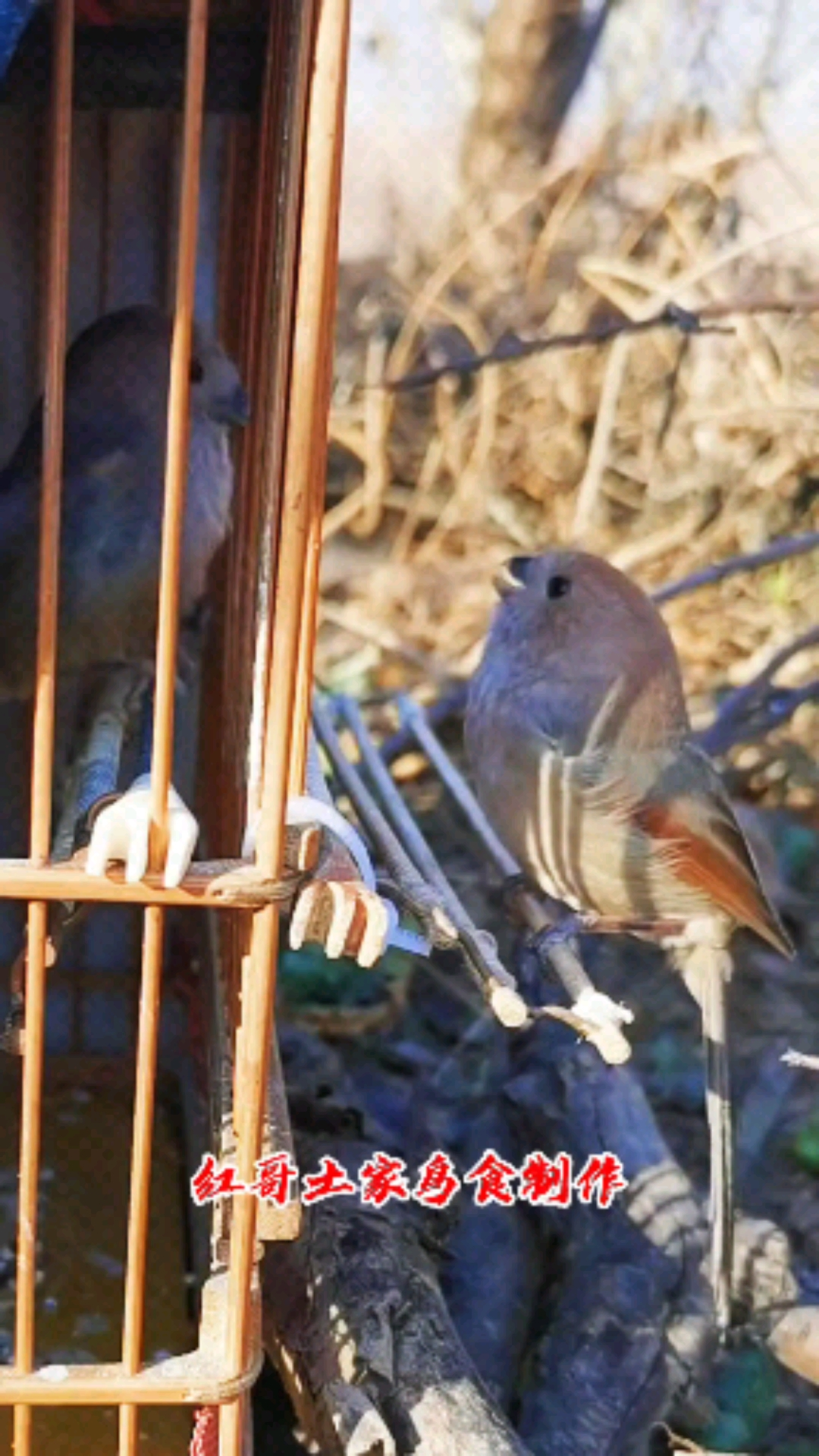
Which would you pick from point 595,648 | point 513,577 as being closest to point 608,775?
point 595,648

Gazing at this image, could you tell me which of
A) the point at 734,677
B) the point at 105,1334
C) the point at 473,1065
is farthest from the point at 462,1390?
the point at 734,677

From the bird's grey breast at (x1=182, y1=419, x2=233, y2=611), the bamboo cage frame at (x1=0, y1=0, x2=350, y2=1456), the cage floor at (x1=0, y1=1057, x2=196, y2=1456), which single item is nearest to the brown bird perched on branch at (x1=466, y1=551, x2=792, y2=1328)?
the bird's grey breast at (x1=182, y1=419, x2=233, y2=611)

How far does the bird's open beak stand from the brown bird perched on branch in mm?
454

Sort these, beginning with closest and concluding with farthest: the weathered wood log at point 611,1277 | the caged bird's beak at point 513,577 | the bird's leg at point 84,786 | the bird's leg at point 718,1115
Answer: the bird's leg at point 84,786, the weathered wood log at point 611,1277, the bird's leg at point 718,1115, the caged bird's beak at point 513,577

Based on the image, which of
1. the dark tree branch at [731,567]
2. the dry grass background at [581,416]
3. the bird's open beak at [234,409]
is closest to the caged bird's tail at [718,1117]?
the dark tree branch at [731,567]

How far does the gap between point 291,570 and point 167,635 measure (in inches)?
4.0

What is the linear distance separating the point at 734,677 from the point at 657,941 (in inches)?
74.4

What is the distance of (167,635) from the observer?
137 cm

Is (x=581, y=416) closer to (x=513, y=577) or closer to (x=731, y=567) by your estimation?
(x=731, y=567)

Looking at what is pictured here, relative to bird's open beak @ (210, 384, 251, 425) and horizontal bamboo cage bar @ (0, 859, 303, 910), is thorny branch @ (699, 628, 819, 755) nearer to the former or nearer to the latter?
bird's open beak @ (210, 384, 251, 425)

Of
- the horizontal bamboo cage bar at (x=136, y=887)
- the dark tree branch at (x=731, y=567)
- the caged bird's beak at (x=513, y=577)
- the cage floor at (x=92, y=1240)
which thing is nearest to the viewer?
the horizontal bamboo cage bar at (x=136, y=887)

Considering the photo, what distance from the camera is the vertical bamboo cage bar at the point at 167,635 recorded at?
1.29m

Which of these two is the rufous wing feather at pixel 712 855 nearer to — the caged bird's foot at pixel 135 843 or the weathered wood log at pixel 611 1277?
the weathered wood log at pixel 611 1277

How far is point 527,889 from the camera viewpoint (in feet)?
8.04
